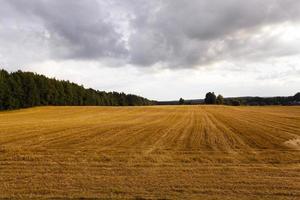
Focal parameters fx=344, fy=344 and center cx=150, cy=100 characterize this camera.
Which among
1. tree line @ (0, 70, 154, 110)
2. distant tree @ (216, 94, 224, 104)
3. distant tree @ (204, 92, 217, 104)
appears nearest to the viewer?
tree line @ (0, 70, 154, 110)

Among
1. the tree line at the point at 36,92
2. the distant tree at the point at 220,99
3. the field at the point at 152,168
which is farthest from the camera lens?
the distant tree at the point at 220,99

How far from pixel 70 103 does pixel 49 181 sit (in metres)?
91.5

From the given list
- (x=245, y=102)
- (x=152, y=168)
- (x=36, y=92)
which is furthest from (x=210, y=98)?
(x=152, y=168)

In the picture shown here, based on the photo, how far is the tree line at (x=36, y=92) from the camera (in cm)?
7294

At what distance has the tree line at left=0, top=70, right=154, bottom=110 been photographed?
7294cm

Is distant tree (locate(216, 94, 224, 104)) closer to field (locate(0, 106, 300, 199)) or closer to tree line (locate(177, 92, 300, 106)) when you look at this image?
Result: tree line (locate(177, 92, 300, 106))

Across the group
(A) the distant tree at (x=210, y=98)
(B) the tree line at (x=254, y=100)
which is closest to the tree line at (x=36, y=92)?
(A) the distant tree at (x=210, y=98)

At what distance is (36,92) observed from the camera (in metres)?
82.4

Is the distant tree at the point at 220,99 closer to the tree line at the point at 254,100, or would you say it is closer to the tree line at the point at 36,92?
the tree line at the point at 254,100

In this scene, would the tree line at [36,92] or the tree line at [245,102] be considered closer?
the tree line at [36,92]

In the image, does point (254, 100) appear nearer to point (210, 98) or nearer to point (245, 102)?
point (245, 102)

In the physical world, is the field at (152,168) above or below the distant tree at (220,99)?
below

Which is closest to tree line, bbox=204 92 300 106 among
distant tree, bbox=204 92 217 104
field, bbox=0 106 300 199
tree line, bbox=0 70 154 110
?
distant tree, bbox=204 92 217 104

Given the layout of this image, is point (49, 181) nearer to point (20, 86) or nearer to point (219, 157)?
point (219, 157)
